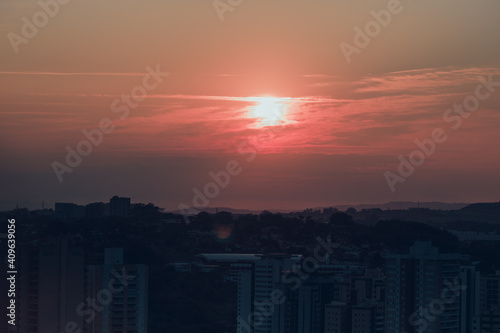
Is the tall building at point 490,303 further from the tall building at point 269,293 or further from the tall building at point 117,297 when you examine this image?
the tall building at point 117,297

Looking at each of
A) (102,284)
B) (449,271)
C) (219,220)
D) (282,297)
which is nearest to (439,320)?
(449,271)

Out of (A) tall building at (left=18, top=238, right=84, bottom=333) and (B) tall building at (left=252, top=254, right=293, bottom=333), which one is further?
(B) tall building at (left=252, top=254, right=293, bottom=333)

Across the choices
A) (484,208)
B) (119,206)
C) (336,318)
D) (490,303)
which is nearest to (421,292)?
(336,318)

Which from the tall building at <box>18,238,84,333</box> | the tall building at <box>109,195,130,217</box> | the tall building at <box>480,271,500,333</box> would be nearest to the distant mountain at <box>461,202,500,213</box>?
the tall building at <box>109,195,130,217</box>

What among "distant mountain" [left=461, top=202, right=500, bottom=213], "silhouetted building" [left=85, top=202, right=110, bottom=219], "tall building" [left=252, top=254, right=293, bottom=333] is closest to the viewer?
"tall building" [left=252, top=254, right=293, bottom=333]

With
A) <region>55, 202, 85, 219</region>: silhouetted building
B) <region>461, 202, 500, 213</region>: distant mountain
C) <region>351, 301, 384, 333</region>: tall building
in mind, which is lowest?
<region>351, 301, 384, 333</region>: tall building

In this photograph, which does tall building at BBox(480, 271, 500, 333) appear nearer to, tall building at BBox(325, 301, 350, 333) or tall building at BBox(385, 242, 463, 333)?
tall building at BBox(385, 242, 463, 333)

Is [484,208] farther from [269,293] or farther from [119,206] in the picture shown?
[269,293]

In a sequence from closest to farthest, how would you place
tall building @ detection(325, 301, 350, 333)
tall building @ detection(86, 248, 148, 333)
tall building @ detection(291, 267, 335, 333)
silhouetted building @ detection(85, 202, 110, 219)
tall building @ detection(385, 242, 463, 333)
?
tall building @ detection(86, 248, 148, 333)
tall building @ detection(385, 242, 463, 333)
tall building @ detection(325, 301, 350, 333)
tall building @ detection(291, 267, 335, 333)
silhouetted building @ detection(85, 202, 110, 219)
